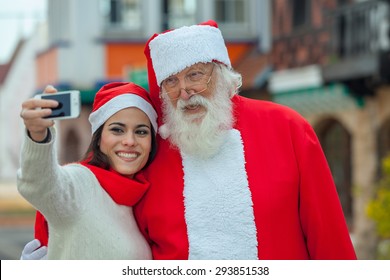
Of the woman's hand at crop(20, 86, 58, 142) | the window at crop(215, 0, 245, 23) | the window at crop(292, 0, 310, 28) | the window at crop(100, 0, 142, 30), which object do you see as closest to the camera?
the woman's hand at crop(20, 86, 58, 142)

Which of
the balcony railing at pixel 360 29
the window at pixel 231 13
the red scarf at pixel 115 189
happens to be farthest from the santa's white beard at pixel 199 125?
the window at pixel 231 13

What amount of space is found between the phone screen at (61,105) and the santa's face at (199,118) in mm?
649

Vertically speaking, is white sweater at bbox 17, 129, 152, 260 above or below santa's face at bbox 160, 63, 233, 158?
below

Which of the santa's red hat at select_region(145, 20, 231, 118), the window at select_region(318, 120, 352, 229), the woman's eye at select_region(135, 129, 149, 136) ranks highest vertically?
the santa's red hat at select_region(145, 20, 231, 118)

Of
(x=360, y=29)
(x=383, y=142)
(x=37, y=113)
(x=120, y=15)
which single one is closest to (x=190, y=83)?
(x=37, y=113)

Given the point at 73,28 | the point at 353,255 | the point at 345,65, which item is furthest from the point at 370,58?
the point at 73,28

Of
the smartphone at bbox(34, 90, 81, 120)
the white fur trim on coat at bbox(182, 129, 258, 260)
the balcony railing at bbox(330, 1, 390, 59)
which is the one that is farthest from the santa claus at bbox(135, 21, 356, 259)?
the balcony railing at bbox(330, 1, 390, 59)

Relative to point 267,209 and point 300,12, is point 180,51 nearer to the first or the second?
point 267,209

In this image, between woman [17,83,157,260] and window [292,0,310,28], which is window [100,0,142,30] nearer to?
window [292,0,310,28]

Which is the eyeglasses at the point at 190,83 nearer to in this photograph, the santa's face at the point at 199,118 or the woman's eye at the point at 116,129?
the santa's face at the point at 199,118

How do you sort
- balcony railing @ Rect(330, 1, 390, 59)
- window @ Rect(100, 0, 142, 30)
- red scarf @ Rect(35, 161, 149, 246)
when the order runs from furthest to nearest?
1. window @ Rect(100, 0, 142, 30)
2. balcony railing @ Rect(330, 1, 390, 59)
3. red scarf @ Rect(35, 161, 149, 246)

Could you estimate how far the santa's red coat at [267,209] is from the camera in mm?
4355

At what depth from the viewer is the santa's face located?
441 centimetres

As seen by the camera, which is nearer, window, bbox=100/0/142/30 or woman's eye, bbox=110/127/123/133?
woman's eye, bbox=110/127/123/133
